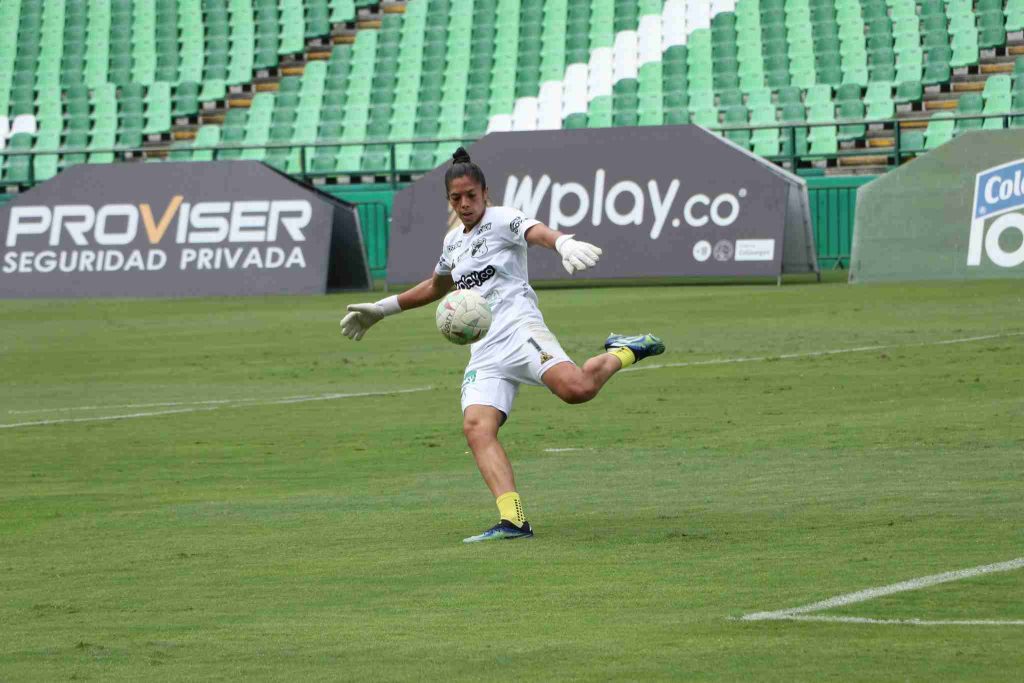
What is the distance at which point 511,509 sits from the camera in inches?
339

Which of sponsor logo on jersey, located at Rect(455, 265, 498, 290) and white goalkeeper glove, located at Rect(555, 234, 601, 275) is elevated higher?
white goalkeeper glove, located at Rect(555, 234, 601, 275)

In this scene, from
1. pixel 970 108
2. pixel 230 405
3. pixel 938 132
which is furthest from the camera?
pixel 970 108

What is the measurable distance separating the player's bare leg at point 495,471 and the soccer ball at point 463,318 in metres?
0.36

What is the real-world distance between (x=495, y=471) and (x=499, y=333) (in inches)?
28.8

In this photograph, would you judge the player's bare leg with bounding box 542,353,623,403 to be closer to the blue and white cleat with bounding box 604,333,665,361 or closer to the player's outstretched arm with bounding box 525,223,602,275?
the blue and white cleat with bounding box 604,333,665,361

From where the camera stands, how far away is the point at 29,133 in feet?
145

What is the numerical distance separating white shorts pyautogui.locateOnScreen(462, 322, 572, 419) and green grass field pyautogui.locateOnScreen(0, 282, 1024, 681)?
0.66 m

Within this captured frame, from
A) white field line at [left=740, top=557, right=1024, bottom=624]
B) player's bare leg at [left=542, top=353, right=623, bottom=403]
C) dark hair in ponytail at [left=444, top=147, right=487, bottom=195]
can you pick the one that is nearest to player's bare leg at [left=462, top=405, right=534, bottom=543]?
player's bare leg at [left=542, top=353, right=623, bottom=403]

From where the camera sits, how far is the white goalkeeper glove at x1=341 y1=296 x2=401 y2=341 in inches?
395

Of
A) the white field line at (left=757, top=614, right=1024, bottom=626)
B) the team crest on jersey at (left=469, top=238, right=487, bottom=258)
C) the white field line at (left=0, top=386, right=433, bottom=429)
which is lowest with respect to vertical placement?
the white field line at (left=0, top=386, right=433, bottom=429)

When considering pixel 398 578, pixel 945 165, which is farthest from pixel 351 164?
pixel 398 578

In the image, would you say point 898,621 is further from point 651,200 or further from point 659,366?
point 651,200

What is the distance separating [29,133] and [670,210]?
1999 centimetres

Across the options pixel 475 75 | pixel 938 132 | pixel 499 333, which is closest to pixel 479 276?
pixel 499 333
